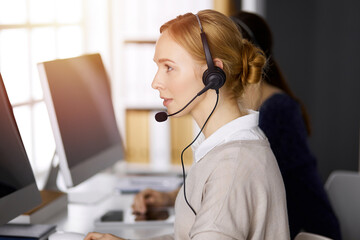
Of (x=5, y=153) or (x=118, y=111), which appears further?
(x=118, y=111)

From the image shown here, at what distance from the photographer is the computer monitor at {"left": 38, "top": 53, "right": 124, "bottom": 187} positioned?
5.30 ft

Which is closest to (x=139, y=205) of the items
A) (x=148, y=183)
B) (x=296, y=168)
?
(x=148, y=183)

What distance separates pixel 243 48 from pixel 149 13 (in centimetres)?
205

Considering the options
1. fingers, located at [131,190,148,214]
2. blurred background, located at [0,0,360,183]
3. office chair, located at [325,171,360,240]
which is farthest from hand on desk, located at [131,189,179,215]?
blurred background, located at [0,0,360,183]

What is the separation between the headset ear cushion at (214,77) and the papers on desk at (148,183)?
0.92m

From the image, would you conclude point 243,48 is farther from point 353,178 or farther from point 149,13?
point 149,13

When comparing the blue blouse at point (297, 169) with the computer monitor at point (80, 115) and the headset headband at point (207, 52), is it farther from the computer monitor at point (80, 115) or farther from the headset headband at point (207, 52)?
the headset headband at point (207, 52)

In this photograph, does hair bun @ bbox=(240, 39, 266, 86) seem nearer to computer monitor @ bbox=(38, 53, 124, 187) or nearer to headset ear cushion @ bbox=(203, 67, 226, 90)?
headset ear cushion @ bbox=(203, 67, 226, 90)

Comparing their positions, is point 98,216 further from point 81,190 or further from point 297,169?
point 297,169

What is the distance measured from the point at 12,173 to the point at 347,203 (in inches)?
51.0

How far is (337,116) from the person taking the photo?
3783 millimetres

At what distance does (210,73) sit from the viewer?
117 cm

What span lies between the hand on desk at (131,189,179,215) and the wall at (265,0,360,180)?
2.20m

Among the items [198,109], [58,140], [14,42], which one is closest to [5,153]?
[58,140]
